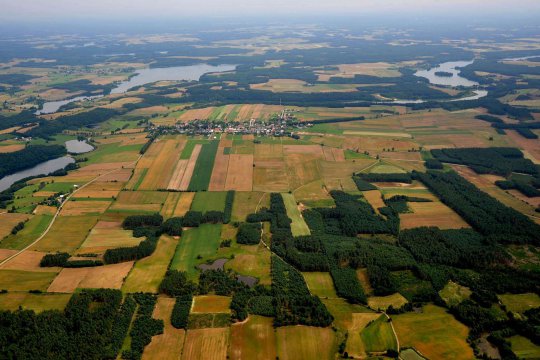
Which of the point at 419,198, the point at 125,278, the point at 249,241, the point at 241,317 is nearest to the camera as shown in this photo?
the point at 241,317

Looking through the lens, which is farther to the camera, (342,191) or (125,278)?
(342,191)

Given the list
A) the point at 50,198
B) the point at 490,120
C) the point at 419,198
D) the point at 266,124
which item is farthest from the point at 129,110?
the point at 490,120

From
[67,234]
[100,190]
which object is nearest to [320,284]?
[67,234]

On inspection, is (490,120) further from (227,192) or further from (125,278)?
(125,278)

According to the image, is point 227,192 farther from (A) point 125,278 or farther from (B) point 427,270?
(B) point 427,270

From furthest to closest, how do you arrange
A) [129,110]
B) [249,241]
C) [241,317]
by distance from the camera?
1. [129,110]
2. [249,241]
3. [241,317]
